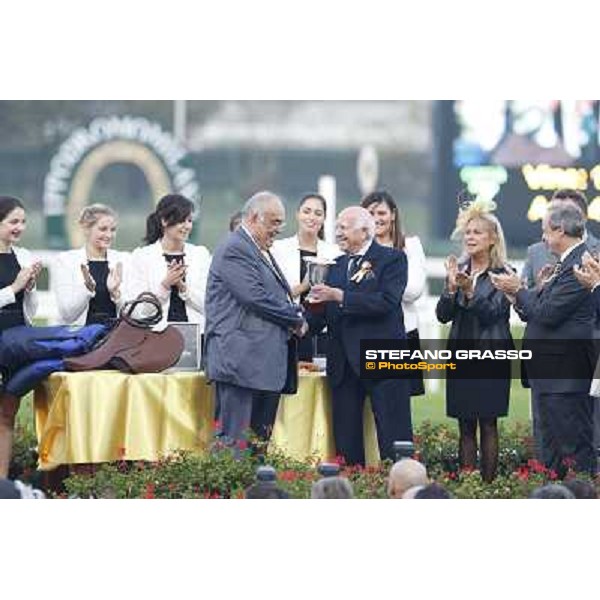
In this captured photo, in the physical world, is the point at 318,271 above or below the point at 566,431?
above

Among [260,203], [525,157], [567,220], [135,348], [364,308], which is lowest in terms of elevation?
[135,348]

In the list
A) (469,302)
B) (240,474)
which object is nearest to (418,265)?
Answer: (469,302)

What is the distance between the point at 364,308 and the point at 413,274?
0.55 metres

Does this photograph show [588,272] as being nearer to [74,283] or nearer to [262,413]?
[262,413]

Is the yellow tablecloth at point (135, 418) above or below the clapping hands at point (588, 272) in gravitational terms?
below

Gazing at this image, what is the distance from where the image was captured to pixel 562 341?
14.3 m

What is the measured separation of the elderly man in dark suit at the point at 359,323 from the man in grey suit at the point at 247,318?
28 centimetres

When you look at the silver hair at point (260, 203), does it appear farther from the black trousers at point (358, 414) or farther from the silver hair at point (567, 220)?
the silver hair at point (567, 220)

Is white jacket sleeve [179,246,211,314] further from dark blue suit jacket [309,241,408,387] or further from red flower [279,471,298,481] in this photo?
red flower [279,471,298,481]

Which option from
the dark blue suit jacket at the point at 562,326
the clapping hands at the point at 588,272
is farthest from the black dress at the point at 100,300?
the clapping hands at the point at 588,272

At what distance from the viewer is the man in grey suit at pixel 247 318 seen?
548 inches

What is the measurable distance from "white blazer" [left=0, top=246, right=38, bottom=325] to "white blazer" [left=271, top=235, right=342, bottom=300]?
143cm

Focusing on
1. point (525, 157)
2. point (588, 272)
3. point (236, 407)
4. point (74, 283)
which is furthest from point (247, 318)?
point (525, 157)

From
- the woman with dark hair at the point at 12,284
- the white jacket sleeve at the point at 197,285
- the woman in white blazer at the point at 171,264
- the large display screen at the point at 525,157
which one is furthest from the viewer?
the large display screen at the point at 525,157
